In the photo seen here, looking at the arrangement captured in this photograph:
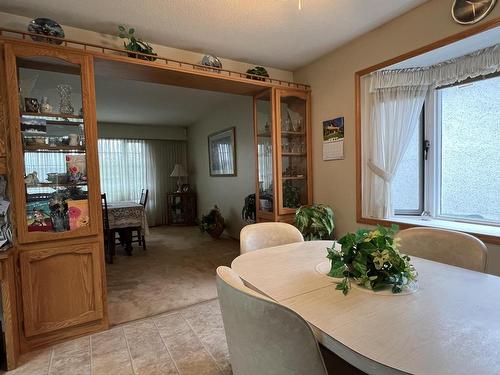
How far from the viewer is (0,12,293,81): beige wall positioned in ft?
6.73

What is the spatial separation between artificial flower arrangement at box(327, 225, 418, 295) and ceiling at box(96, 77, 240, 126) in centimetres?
353

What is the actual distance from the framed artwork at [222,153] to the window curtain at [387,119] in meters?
2.69

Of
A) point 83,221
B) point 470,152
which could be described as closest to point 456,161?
point 470,152

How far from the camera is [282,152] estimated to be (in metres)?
3.09

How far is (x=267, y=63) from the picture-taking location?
3.15 meters

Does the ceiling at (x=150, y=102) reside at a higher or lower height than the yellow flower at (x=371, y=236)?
higher

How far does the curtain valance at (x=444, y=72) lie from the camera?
6.59 ft

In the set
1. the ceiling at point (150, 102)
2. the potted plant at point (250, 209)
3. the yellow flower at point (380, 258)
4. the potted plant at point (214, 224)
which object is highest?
the ceiling at point (150, 102)

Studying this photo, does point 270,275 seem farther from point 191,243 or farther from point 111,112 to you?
point 111,112

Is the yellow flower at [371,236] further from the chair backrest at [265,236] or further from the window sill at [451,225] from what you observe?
the window sill at [451,225]

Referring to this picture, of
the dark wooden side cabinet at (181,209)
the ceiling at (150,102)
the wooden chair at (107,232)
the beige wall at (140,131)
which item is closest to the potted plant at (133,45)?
the ceiling at (150,102)

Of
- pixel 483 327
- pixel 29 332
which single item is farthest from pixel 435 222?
pixel 29 332

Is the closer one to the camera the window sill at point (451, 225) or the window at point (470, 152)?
the window sill at point (451, 225)

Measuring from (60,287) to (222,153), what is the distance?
3709 mm
